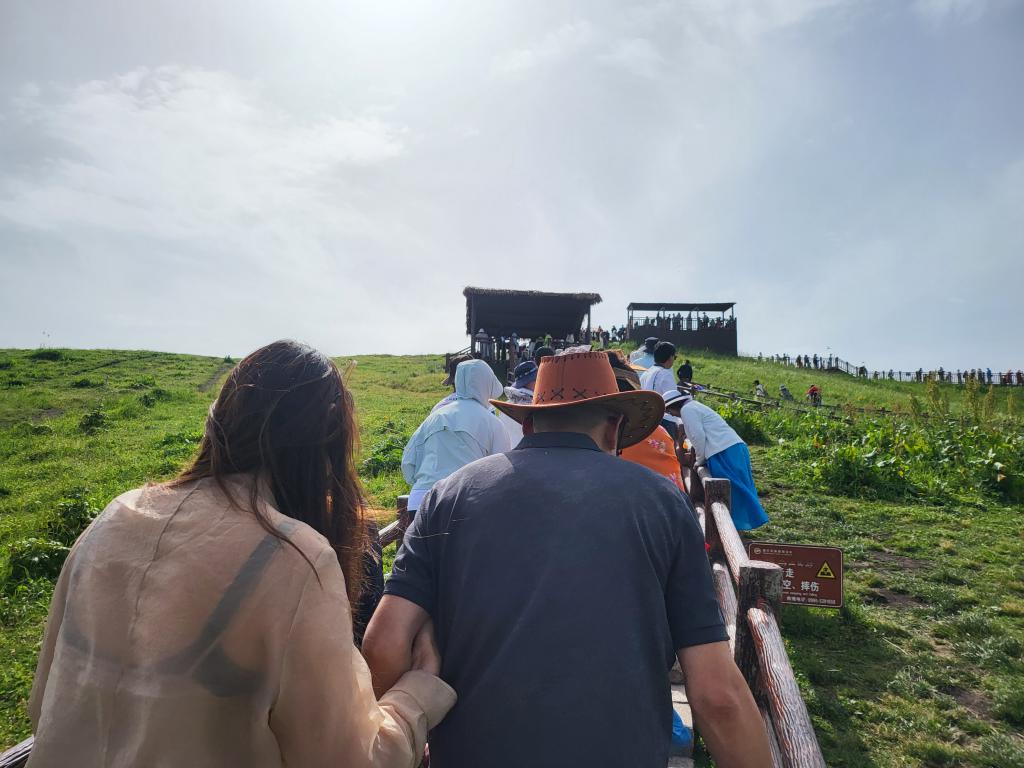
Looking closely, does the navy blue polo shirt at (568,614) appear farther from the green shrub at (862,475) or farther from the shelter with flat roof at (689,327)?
the shelter with flat roof at (689,327)

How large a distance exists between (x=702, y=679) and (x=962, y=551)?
7692mm

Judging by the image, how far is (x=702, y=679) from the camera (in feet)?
5.52

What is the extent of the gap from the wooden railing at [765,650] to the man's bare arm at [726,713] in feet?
1.94

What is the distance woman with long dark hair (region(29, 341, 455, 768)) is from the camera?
4.24ft

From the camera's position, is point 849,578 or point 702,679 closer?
point 702,679

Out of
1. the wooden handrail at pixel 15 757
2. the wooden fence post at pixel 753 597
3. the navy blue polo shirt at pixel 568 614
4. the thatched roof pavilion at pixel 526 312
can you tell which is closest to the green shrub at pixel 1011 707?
the wooden fence post at pixel 753 597

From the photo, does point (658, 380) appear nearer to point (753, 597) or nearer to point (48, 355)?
point (753, 597)

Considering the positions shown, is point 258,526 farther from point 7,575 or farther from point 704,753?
point 7,575

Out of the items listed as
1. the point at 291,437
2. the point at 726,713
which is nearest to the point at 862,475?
the point at 726,713

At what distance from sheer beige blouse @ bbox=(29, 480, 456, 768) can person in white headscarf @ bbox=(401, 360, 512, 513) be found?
259cm

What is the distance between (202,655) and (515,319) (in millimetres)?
25455

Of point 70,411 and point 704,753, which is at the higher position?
point 70,411

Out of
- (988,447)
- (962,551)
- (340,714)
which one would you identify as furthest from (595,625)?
(988,447)

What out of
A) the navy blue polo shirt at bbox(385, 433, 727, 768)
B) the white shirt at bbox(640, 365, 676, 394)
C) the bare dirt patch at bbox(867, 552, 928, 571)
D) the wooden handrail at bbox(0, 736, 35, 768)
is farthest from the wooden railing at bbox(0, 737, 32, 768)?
the bare dirt patch at bbox(867, 552, 928, 571)
